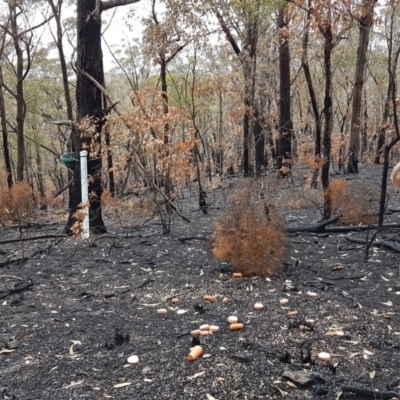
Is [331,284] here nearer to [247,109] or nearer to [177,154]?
[177,154]

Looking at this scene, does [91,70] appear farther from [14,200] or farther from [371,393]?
[371,393]

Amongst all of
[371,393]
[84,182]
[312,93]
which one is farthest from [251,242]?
[312,93]

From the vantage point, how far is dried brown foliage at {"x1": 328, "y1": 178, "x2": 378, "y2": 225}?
19.5 feet

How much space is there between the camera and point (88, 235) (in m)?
6.04

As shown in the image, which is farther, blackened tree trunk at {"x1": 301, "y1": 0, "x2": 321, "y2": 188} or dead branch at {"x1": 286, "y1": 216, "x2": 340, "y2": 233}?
blackened tree trunk at {"x1": 301, "y1": 0, "x2": 321, "y2": 188}

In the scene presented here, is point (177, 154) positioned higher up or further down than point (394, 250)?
higher up

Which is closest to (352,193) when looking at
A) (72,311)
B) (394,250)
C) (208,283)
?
(394,250)

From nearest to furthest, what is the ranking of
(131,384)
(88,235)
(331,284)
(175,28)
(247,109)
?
(131,384), (331,284), (88,235), (175,28), (247,109)

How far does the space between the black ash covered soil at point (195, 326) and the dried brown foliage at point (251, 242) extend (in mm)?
161

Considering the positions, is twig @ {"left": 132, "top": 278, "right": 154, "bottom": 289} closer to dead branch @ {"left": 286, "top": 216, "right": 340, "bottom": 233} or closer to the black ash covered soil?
the black ash covered soil

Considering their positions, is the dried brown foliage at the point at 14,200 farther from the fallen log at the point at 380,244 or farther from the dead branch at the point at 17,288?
the fallen log at the point at 380,244

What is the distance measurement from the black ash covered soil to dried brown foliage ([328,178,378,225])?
0.57 m

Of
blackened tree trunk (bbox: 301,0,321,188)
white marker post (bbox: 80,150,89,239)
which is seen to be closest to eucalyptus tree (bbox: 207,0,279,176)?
blackened tree trunk (bbox: 301,0,321,188)

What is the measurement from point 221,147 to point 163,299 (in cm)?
1837
